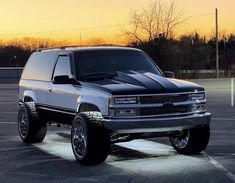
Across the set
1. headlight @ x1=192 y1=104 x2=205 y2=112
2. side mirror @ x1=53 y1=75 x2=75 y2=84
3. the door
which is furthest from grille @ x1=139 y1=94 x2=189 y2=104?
side mirror @ x1=53 y1=75 x2=75 y2=84

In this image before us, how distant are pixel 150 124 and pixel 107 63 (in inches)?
74.5

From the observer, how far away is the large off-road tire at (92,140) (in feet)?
27.9

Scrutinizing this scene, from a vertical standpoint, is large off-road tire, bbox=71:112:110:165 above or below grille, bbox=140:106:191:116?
below

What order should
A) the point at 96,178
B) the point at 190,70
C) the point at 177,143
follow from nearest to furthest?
the point at 96,178, the point at 177,143, the point at 190,70

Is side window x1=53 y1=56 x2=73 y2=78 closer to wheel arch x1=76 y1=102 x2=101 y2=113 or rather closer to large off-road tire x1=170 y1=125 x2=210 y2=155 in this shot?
wheel arch x1=76 y1=102 x2=101 y2=113

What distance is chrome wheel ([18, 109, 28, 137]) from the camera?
11.5 metres

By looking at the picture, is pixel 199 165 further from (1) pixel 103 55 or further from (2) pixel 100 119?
(1) pixel 103 55

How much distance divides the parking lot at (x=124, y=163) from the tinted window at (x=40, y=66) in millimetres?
1422

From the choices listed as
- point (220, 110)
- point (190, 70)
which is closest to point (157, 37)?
point (190, 70)

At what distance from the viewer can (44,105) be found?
10695 mm

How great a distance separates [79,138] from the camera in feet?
29.3

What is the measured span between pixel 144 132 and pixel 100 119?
730 mm

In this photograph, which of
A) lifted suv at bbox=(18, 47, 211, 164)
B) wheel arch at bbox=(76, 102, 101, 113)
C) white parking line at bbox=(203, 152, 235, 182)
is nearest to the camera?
white parking line at bbox=(203, 152, 235, 182)

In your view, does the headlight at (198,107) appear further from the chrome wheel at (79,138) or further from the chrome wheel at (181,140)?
the chrome wheel at (79,138)
